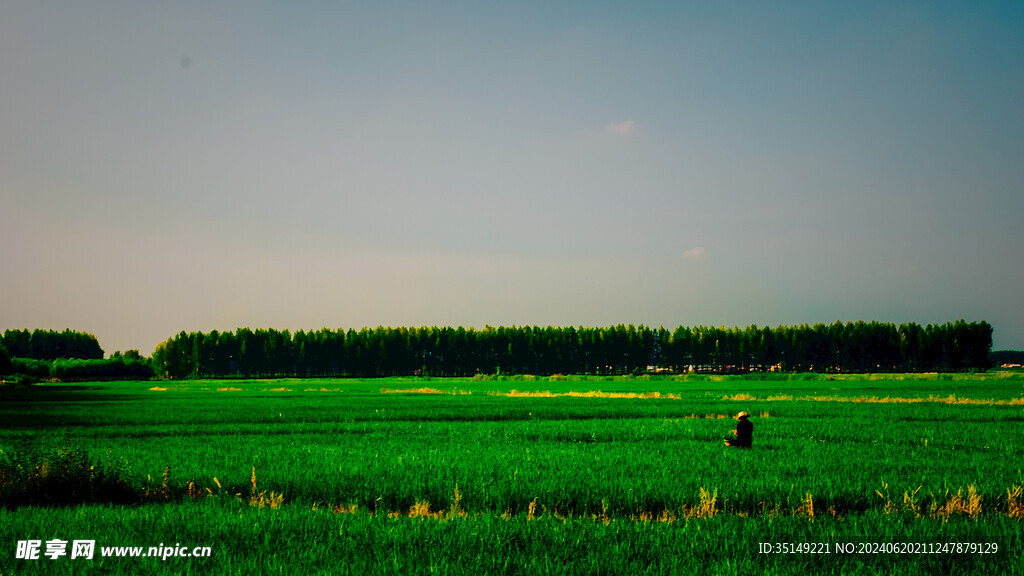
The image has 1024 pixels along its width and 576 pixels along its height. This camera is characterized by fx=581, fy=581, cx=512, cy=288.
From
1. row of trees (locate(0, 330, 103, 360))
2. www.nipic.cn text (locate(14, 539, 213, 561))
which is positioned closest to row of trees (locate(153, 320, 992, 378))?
row of trees (locate(0, 330, 103, 360))

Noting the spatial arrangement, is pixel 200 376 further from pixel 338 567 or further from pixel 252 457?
pixel 338 567

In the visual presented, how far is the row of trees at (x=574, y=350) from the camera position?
486 ft

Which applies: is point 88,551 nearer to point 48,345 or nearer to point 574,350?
point 574,350

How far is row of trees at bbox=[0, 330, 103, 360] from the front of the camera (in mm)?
177500

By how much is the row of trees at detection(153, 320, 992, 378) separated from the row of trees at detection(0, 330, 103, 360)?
147 ft

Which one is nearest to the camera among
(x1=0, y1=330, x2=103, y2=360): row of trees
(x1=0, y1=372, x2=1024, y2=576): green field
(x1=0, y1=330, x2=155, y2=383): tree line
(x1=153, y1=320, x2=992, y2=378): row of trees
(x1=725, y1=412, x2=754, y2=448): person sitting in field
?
(x1=0, y1=372, x2=1024, y2=576): green field

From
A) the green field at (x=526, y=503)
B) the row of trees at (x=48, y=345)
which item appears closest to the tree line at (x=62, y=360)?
the row of trees at (x=48, y=345)

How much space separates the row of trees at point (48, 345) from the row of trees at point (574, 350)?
44781 millimetres

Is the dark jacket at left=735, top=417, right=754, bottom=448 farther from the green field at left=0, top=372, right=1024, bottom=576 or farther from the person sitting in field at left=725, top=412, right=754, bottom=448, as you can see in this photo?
the green field at left=0, top=372, right=1024, bottom=576

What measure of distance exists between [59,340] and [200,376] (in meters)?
74.1

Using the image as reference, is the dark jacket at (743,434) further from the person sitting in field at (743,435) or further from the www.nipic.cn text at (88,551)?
the www.nipic.cn text at (88,551)

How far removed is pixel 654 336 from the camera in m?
163

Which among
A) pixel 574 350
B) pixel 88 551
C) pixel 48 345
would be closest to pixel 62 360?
pixel 48 345

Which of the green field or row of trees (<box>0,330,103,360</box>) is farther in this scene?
row of trees (<box>0,330,103,360</box>)
